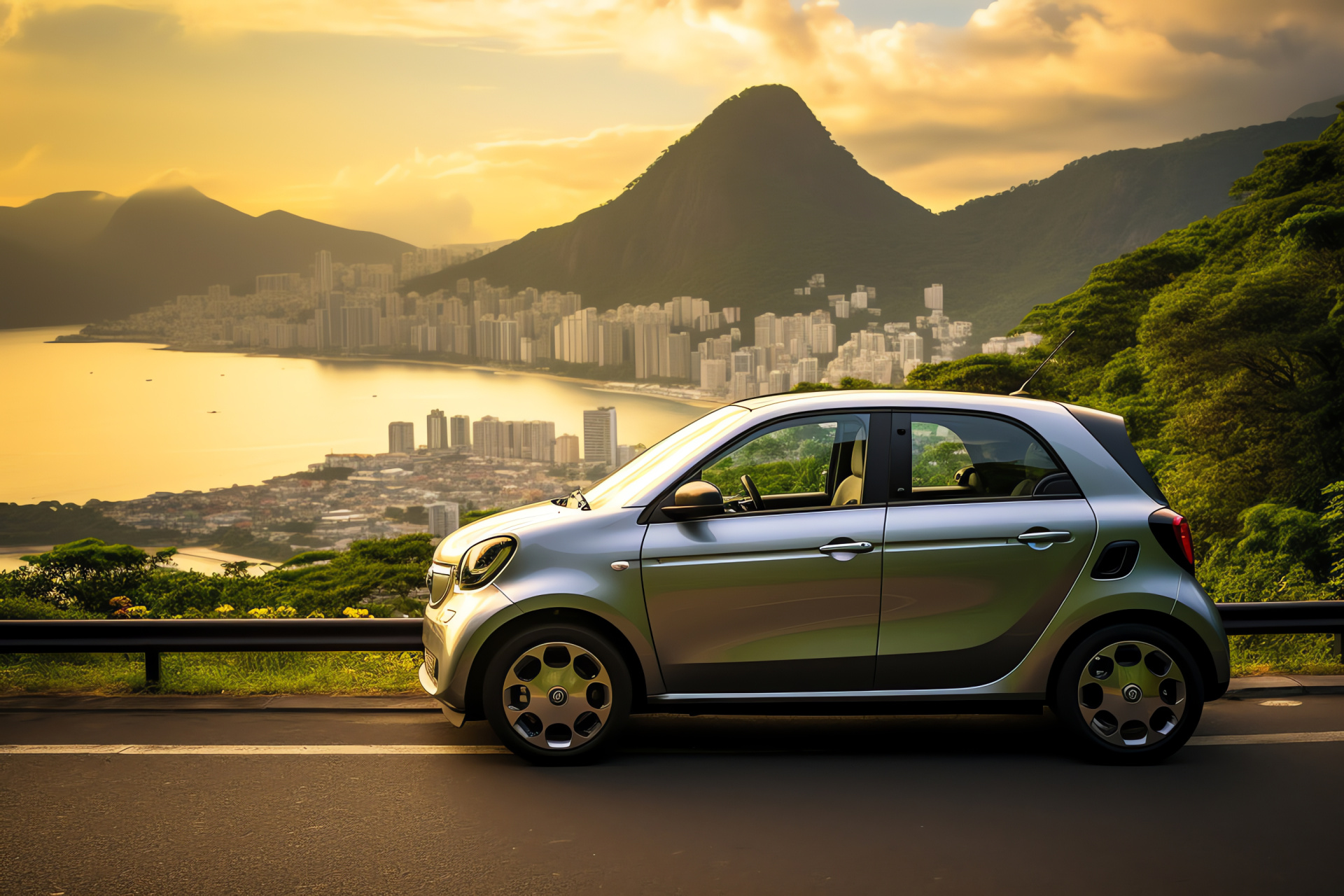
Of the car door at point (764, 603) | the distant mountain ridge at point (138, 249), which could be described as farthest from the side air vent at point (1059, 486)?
the distant mountain ridge at point (138, 249)

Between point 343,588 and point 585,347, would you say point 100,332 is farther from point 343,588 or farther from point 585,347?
point 343,588

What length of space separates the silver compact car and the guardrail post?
251cm

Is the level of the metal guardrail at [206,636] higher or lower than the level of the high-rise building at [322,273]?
lower

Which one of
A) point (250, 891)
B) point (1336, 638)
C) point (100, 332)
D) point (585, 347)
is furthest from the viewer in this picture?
point (585, 347)

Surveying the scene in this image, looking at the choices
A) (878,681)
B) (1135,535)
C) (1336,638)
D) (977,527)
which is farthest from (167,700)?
(1336,638)

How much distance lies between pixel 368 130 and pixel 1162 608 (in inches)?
5356

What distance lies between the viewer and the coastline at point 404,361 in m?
121

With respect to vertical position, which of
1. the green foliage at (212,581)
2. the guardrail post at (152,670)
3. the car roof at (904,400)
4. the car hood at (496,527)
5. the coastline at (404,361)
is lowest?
the green foliage at (212,581)

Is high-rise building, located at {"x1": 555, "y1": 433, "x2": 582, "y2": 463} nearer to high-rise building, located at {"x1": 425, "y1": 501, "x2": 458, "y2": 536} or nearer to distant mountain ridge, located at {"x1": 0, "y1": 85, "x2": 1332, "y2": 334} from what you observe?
high-rise building, located at {"x1": 425, "y1": 501, "x2": 458, "y2": 536}

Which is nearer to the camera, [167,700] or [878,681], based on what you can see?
[878,681]

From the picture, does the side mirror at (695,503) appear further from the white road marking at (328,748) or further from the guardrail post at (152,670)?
the guardrail post at (152,670)

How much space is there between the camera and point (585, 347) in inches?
5261

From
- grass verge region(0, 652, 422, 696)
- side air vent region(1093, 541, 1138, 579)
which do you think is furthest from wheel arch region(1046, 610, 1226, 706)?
grass verge region(0, 652, 422, 696)

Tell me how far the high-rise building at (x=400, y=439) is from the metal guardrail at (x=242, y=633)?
4134 inches
